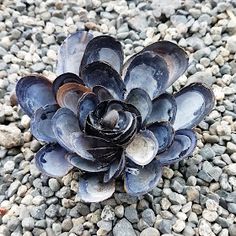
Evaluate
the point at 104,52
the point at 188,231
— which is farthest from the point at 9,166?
the point at 188,231

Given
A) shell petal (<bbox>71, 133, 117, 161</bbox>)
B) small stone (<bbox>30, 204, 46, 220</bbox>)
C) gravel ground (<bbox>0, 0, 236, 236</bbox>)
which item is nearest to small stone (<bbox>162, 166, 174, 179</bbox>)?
gravel ground (<bbox>0, 0, 236, 236</bbox>)

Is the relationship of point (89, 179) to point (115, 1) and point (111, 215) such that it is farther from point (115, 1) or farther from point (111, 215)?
point (115, 1)

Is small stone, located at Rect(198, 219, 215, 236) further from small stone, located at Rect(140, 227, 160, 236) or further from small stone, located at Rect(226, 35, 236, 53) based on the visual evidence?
small stone, located at Rect(226, 35, 236, 53)

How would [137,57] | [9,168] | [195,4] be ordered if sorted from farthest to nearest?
1. [195,4]
2. [9,168]
3. [137,57]

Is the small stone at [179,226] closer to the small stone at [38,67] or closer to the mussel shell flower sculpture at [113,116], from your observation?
the mussel shell flower sculpture at [113,116]

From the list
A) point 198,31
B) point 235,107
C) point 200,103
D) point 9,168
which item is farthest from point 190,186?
point 198,31

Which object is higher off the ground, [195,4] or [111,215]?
[195,4]
